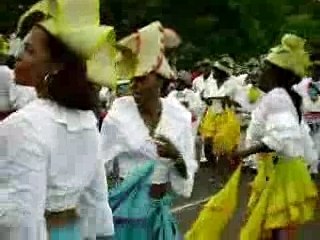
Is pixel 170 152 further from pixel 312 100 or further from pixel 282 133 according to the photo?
pixel 312 100

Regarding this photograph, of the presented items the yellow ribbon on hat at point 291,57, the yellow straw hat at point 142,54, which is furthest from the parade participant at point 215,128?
the yellow straw hat at point 142,54

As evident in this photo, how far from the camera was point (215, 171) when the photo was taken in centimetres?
1582

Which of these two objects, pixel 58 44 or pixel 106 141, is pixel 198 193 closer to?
pixel 106 141

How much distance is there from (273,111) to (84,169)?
11.7ft

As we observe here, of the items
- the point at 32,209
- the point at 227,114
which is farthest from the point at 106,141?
the point at 227,114

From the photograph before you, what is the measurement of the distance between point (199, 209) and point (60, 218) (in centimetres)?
760

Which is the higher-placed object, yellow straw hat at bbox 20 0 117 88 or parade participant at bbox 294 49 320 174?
yellow straw hat at bbox 20 0 117 88

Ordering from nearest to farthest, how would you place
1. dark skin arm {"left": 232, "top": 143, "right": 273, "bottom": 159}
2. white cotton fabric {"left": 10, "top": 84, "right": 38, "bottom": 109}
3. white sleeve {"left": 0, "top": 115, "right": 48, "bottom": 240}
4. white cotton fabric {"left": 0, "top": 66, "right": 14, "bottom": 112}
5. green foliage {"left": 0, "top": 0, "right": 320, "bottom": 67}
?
white sleeve {"left": 0, "top": 115, "right": 48, "bottom": 240}
dark skin arm {"left": 232, "top": 143, "right": 273, "bottom": 159}
white cotton fabric {"left": 10, "top": 84, "right": 38, "bottom": 109}
white cotton fabric {"left": 0, "top": 66, "right": 14, "bottom": 112}
green foliage {"left": 0, "top": 0, "right": 320, "bottom": 67}

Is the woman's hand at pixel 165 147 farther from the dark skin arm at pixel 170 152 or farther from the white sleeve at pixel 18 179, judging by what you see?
the white sleeve at pixel 18 179

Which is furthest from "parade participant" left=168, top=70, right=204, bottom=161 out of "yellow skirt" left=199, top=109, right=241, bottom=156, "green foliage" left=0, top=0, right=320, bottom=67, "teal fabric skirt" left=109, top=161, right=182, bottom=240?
"teal fabric skirt" left=109, top=161, right=182, bottom=240

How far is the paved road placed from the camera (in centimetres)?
1086

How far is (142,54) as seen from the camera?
6461 mm

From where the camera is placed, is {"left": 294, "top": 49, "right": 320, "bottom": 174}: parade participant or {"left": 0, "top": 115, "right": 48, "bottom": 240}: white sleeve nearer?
{"left": 0, "top": 115, "right": 48, "bottom": 240}: white sleeve

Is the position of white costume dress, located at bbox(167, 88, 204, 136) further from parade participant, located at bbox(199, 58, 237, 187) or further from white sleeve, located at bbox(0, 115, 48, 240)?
white sleeve, located at bbox(0, 115, 48, 240)
